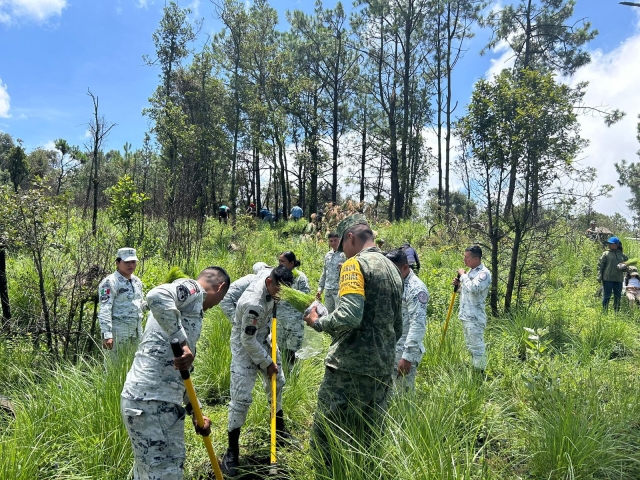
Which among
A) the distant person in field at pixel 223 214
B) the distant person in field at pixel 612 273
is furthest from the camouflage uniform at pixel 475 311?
the distant person in field at pixel 223 214

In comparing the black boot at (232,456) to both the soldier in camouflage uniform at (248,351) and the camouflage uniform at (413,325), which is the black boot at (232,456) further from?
the camouflage uniform at (413,325)

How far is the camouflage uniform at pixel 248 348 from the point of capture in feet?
11.0

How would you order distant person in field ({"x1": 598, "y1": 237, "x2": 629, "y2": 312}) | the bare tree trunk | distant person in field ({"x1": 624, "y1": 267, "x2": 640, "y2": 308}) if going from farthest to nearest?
distant person in field ({"x1": 598, "y1": 237, "x2": 629, "y2": 312})
distant person in field ({"x1": 624, "y1": 267, "x2": 640, "y2": 308})
the bare tree trunk

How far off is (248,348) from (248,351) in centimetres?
5

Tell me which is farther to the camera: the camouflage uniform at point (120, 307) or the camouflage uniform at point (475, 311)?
the camouflage uniform at point (475, 311)

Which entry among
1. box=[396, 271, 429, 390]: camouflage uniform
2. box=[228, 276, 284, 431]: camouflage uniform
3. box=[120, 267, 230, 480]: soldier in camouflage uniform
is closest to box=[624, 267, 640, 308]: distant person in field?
box=[396, 271, 429, 390]: camouflage uniform

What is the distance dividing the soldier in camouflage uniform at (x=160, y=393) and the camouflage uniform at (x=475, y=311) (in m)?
3.81

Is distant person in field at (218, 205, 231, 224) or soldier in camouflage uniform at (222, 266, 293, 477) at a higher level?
distant person in field at (218, 205, 231, 224)

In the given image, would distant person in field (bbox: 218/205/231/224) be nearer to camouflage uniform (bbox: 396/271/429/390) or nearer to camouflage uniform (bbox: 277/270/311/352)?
camouflage uniform (bbox: 277/270/311/352)

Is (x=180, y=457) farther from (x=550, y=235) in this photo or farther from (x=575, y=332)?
(x=550, y=235)

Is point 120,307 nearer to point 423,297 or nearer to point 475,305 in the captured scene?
point 423,297

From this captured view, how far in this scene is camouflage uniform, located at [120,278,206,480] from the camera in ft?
7.60

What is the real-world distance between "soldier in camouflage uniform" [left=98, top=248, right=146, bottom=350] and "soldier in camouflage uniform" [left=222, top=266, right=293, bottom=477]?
6.51 feet

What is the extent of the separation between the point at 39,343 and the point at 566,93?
30.3ft
